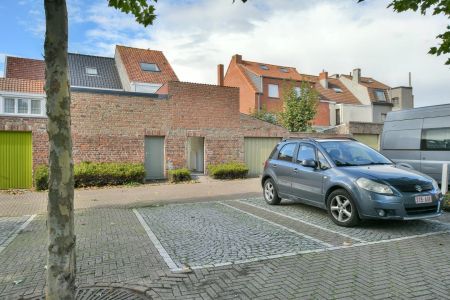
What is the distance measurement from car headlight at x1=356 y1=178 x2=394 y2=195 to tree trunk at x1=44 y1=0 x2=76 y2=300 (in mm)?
5134

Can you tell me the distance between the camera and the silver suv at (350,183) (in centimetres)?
639

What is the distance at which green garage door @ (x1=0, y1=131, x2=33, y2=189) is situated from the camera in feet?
48.0

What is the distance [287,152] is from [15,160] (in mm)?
11695

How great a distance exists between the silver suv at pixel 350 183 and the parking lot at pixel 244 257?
382mm

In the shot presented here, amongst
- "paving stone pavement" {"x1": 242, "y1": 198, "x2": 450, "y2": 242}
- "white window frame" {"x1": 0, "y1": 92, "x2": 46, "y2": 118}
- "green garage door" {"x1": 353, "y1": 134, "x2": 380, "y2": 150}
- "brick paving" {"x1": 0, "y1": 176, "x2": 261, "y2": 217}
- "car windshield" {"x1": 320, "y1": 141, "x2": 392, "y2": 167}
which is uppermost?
"white window frame" {"x1": 0, "y1": 92, "x2": 46, "y2": 118}

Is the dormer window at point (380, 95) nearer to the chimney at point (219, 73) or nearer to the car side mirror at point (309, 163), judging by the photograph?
the chimney at point (219, 73)

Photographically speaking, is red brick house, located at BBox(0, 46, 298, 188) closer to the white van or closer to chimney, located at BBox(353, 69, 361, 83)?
the white van

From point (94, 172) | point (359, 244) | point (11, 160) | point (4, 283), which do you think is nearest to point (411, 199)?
point (359, 244)

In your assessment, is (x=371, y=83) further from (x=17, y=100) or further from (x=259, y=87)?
(x=17, y=100)

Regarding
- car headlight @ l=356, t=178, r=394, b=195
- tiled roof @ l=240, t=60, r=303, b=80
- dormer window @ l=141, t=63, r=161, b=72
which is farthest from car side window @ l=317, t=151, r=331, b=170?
tiled roof @ l=240, t=60, r=303, b=80

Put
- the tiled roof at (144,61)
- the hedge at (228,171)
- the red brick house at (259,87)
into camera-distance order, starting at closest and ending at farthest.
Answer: the hedge at (228,171)
the tiled roof at (144,61)
the red brick house at (259,87)

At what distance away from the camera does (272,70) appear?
136 feet

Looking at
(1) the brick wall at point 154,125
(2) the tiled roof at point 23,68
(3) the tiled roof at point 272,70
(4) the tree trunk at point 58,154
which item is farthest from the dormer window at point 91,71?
(4) the tree trunk at point 58,154

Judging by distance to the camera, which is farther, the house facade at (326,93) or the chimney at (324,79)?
the chimney at (324,79)
